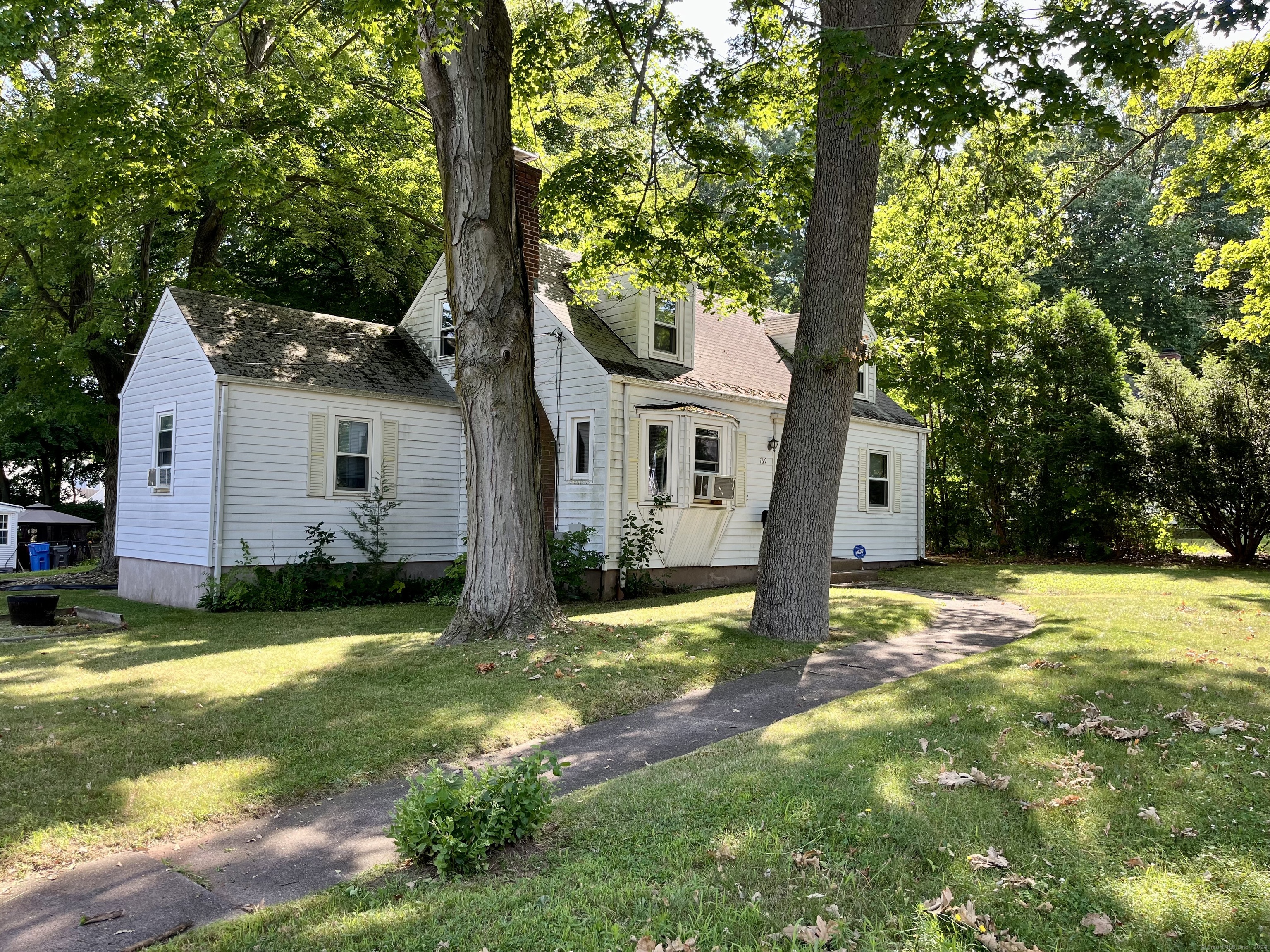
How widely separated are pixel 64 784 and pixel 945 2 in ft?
48.3

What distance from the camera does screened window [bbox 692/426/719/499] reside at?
15758mm

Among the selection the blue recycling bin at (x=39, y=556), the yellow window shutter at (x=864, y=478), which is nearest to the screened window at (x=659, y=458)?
the yellow window shutter at (x=864, y=478)

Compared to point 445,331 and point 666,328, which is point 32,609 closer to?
point 445,331

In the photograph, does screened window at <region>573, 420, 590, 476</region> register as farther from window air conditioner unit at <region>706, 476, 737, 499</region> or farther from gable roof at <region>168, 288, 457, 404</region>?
gable roof at <region>168, 288, 457, 404</region>

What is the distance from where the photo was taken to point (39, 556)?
25.5m

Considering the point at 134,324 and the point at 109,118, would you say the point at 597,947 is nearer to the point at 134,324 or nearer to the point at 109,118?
the point at 109,118

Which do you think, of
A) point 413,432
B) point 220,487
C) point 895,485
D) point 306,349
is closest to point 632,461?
point 413,432

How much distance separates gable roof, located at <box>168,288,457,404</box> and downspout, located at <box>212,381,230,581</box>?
590 mm

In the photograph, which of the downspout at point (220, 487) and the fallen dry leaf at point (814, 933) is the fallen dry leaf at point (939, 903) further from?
the downspout at point (220, 487)

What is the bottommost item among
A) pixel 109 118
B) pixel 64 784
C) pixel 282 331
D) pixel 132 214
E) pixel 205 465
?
pixel 64 784

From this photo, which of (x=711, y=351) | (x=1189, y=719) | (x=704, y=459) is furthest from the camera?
(x=711, y=351)

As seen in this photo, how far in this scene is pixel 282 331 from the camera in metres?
15.9

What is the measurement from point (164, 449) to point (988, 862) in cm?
1575

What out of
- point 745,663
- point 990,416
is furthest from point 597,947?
point 990,416
